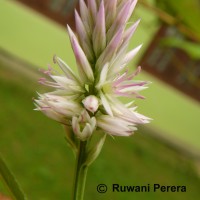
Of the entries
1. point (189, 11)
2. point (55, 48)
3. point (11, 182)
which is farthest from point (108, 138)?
point (11, 182)

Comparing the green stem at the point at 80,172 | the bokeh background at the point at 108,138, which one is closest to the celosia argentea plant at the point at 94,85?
the green stem at the point at 80,172

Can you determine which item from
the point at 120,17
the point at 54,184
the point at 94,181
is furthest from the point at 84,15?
the point at 94,181

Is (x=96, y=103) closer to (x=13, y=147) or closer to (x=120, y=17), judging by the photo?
(x=120, y=17)

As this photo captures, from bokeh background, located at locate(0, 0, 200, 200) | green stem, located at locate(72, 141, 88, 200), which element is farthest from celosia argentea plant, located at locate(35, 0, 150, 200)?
bokeh background, located at locate(0, 0, 200, 200)

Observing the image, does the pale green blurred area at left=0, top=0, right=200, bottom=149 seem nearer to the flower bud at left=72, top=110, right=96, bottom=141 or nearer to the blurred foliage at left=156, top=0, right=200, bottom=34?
the blurred foliage at left=156, top=0, right=200, bottom=34

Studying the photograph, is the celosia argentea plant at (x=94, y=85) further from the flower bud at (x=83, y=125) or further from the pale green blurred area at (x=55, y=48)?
the pale green blurred area at (x=55, y=48)
